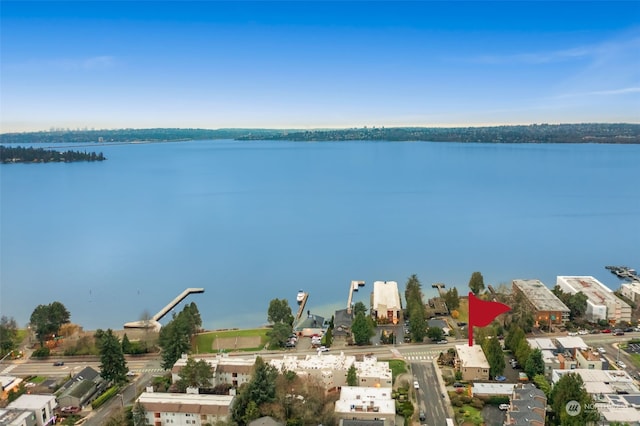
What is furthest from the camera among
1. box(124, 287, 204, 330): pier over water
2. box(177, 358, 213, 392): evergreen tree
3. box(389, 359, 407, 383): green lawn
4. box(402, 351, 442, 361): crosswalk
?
box(124, 287, 204, 330): pier over water

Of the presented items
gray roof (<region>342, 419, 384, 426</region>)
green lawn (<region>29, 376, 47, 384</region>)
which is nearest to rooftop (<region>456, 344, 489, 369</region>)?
gray roof (<region>342, 419, 384, 426</region>)

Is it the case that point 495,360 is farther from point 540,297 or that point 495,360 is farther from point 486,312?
point 540,297

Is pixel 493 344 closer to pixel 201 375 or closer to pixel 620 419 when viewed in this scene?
pixel 620 419

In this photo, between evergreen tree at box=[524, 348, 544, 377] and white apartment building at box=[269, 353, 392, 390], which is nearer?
white apartment building at box=[269, 353, 392, 390]

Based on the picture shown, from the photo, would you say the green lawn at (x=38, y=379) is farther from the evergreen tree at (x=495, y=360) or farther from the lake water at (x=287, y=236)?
the evergreen tree at (x=495, y=360)

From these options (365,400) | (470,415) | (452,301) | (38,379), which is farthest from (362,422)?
(38,379)

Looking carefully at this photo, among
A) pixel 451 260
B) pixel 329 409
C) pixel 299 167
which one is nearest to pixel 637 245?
pixel 451 260

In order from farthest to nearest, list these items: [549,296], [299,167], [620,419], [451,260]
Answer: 1. [299,167]
2. [451,260]
3. [549,296]
4. [620,419]

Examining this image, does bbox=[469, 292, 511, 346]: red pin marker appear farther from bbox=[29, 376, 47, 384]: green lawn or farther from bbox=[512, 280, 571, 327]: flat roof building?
bbox=[29, 376, 47, 384]: green lawn
